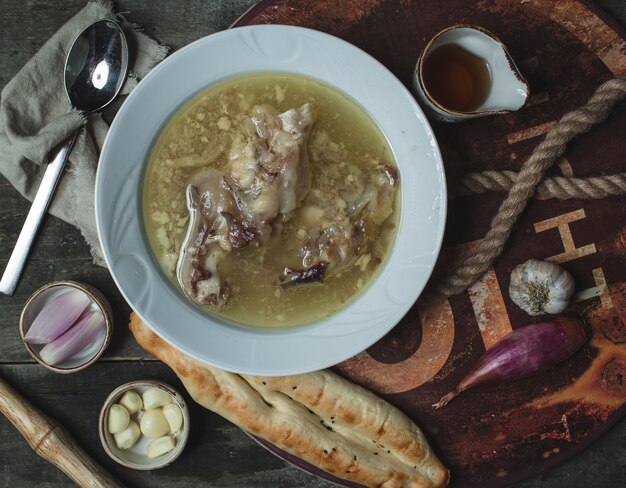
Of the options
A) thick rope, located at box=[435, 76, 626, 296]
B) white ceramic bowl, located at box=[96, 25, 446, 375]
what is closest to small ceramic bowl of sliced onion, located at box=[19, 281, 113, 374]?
white ceramic bowl, located at box=[96, 25, 446, 375]

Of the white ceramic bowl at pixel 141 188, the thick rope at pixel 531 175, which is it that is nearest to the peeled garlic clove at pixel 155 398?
the white ceramic bowl at pixel 141 188

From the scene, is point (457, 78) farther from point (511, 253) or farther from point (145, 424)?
point (145, 424)

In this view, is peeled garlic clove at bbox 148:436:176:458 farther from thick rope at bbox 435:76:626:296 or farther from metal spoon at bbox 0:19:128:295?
thick rope at bbox 435:76:626:296

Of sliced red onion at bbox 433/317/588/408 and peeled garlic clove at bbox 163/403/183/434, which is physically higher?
sliced red onion at bbox 433/317/588/408

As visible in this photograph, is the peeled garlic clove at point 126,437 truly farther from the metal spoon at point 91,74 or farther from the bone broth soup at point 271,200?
the metal spoon at point 91,74

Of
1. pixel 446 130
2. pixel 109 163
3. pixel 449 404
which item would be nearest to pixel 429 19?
pixel 446 130

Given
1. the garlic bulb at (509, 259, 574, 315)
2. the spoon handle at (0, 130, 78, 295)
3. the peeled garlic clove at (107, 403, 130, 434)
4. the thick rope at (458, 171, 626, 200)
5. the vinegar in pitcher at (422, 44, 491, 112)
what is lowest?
the peeled garlic clove at (107, 403, 130, 434)
